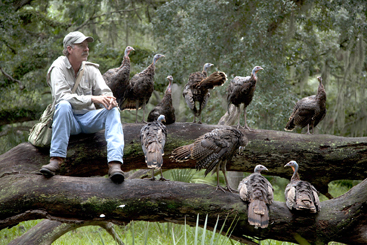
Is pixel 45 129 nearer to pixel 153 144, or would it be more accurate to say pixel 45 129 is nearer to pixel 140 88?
pixel 153 144

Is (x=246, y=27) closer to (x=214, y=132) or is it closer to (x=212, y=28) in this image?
(x=212, y=28)

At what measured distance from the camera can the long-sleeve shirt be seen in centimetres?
411

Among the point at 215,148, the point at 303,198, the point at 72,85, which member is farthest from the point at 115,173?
the point at 303,198

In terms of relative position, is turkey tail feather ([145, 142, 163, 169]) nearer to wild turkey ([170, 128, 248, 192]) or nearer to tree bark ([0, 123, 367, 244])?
tree bark ([0, 123, 367, 244])

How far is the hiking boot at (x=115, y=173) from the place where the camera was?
147 inches

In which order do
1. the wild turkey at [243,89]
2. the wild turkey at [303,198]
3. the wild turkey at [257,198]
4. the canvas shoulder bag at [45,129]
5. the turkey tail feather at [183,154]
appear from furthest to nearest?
the wild turkey at [243,89] → the turkey tail feather at [183,154] → the canvas shoulder bag at [45,129] → the wild turkey at [303,198] → the wild turkey at [257,198]

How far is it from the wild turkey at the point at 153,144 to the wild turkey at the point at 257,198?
3.14 feet

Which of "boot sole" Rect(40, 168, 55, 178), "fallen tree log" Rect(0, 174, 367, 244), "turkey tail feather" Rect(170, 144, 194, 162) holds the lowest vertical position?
"fallen tree log" Rect(0, 174, 367, 244)

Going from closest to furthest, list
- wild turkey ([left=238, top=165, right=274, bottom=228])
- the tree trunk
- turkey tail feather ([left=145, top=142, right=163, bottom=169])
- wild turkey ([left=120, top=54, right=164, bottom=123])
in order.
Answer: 1. wild turkey ([left=238, top=165, right=274, bottom=228])
2. turkey tail feather ([left=145, top=142, right=163, bottom=169])
3. the tree trunk
4. wild turkey ([left=120, top=54, right=164, bottom=123])

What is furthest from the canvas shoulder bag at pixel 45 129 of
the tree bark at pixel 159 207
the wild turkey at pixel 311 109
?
the wild turkey at pixel 311 109

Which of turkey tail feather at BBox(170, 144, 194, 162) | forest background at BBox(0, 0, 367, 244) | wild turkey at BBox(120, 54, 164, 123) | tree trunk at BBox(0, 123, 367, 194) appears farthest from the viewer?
forest background at BBox(0, 0, 367, 244)

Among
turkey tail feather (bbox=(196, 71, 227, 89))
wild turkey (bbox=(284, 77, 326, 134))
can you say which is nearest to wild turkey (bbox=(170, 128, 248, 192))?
turkey tail feather (bbox=(196, 71, 227, 89))

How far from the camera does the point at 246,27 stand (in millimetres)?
7867

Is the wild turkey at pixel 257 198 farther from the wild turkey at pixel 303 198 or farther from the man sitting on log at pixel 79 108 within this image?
the man sitting on log at pixel 79 108
